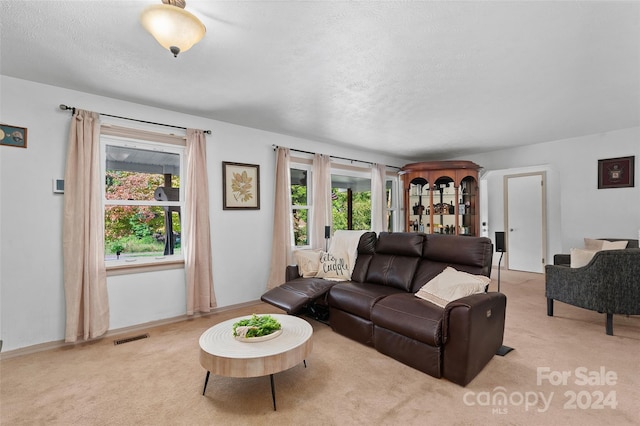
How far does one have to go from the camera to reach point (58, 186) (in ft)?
9.13

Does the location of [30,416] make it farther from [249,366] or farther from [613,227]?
[613,227]

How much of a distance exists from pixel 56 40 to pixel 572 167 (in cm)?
665

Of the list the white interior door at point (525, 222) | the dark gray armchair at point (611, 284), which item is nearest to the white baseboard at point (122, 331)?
the dark gray armchair at point (611, 284)

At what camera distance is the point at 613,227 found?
451cm

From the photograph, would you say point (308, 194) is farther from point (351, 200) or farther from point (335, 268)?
point (335, 268)

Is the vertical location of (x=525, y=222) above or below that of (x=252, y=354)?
above

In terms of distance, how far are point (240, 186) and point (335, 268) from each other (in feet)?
5.51

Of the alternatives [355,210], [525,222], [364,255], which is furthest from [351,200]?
[525,222]

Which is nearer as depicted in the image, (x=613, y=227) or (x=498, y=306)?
(x=498, y=306)

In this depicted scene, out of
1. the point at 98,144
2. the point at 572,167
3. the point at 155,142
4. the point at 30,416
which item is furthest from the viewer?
→ the point at 572,167

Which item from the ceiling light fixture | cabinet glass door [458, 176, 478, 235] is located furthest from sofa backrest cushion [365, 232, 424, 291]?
cabinet glass door [458, 176, 478, 235]

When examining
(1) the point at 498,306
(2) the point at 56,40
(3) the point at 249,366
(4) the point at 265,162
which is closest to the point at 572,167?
(1) the point at 498,306

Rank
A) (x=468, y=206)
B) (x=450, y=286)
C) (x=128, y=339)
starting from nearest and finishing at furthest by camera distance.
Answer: (x=450, y=286), (x=128, y=339), (x=468, y=206)

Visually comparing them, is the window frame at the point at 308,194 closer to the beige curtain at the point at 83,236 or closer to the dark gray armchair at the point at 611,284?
the beige curtain at the point at 83,236
